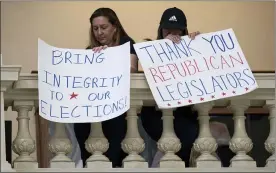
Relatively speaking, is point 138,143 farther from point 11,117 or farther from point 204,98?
point 11,117

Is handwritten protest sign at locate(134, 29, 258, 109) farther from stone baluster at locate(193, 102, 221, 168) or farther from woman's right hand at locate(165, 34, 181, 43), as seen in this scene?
stone baluster at locate(193, 102, 221, 168)

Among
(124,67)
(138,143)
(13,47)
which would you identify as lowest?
(138,143)

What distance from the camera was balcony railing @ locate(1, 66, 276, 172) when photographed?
6.29 metres

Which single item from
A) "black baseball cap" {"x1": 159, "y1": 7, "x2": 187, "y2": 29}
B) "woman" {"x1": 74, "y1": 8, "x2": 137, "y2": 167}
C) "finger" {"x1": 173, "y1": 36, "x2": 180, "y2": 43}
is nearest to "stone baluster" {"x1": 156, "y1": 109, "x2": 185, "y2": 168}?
"woman" {"x1": 74, "y1": 8, "x2": 137, "y2": 167}

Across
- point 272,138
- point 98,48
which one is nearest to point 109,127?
point 98,48

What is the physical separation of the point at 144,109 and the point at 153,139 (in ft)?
0.79

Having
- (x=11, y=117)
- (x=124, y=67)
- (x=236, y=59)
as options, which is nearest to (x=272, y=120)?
(x=236, y=59)

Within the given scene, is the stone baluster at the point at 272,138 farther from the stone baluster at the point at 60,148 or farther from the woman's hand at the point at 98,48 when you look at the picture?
the stone baluster at the point at 60,148

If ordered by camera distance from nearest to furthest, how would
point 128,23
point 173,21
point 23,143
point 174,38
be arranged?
point 23,143
point 174,38
point 173,21
point 128,23

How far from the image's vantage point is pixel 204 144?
6.43m

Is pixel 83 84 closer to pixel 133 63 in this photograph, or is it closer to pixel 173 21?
pixel 133 63

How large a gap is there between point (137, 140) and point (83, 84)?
0.41 m

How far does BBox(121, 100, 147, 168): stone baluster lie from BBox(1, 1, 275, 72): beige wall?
2.88 metres

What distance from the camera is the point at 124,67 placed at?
6.35 metres
